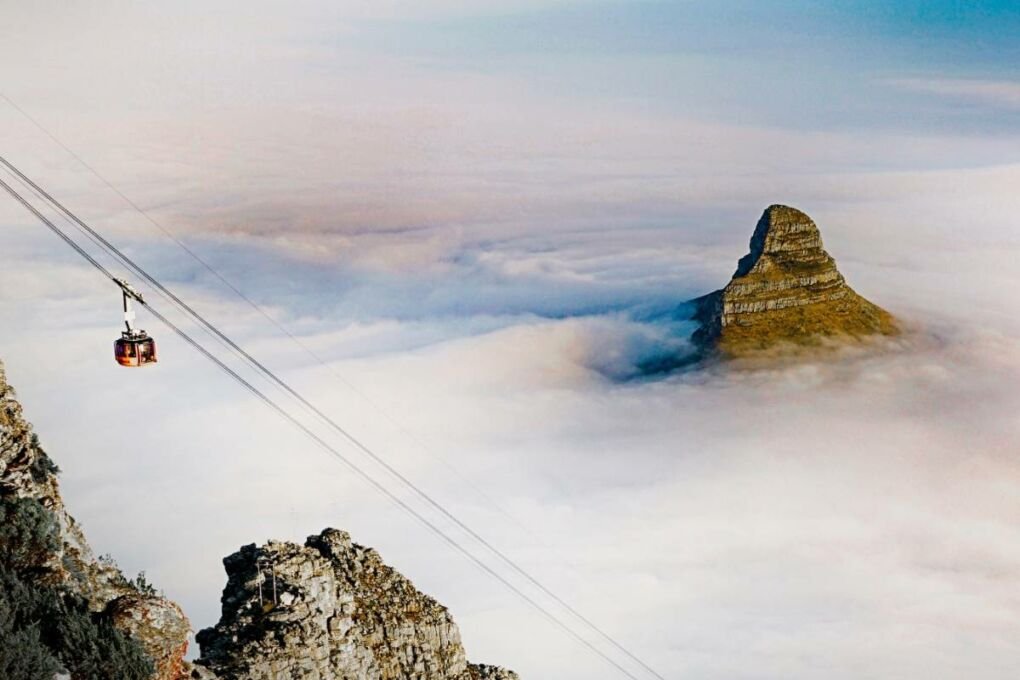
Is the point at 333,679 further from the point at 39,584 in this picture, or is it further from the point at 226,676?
the point at 39,584

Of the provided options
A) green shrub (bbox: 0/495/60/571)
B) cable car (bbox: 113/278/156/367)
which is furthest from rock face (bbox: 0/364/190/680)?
cable car (bbox: 113/278/156/367)

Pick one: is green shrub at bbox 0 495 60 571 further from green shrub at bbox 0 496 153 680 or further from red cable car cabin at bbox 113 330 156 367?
red cable car cabin at bbox 113 330 156 367

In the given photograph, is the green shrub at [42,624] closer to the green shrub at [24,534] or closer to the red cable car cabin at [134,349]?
the green shrub at [24,534]

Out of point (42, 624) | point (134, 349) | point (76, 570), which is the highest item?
point (134, 349)

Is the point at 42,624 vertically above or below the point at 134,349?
below

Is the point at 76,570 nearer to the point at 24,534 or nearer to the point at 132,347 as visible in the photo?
the point at 24,534

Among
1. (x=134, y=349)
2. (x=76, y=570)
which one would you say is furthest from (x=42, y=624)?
(x=134, y=349)
